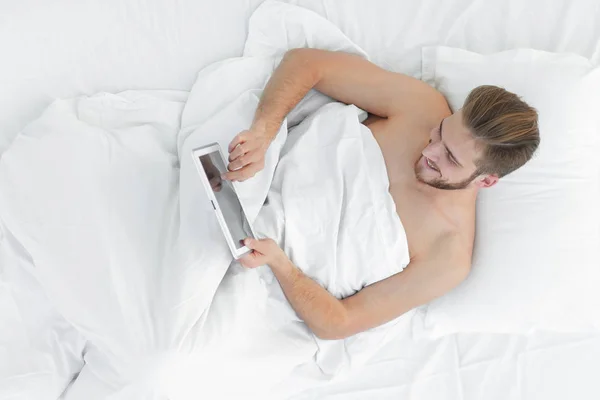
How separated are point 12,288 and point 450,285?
0.93 meters

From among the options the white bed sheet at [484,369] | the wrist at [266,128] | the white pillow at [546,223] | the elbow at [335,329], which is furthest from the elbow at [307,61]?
the white bed sheet at [484,369]

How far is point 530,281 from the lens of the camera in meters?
1.28

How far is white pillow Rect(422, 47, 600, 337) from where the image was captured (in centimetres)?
127

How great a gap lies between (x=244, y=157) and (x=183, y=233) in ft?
0.66

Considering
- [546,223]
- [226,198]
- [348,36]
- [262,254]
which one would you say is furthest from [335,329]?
[348,36]

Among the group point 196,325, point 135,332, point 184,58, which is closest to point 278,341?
point 196,325

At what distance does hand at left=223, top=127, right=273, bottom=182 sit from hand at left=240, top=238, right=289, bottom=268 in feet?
0.44

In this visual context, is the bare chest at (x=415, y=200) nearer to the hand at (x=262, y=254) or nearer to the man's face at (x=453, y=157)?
the man's face at (x=453, y=157)

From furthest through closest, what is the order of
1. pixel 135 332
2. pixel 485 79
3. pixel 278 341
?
pixel 485 79 < pixel 278 341 < pixel 135 332

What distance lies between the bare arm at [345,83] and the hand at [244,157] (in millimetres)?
151

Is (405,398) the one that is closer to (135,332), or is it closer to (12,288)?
(135,332)

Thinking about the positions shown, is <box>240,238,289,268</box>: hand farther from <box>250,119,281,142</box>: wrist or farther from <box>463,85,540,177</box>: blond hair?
<box>463,85,540,177</box>: blond hair

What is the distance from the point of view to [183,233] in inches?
46.6

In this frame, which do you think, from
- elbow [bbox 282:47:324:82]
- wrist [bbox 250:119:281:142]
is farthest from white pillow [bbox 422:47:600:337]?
wrist [bbox 250:119:281:142]
